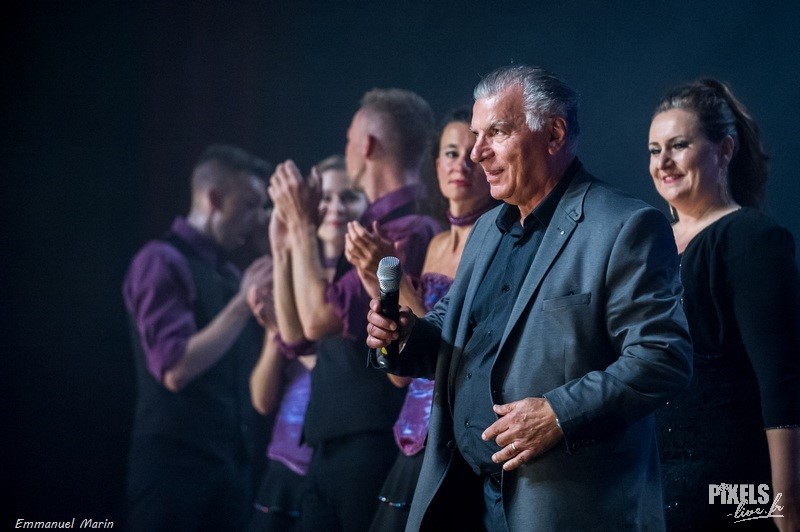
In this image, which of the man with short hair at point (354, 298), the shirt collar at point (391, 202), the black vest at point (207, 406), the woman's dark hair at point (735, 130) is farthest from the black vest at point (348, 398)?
the woman's dark hair at point (735, 130)

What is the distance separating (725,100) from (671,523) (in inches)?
49.6

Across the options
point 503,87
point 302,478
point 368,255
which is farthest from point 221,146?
point 503,87

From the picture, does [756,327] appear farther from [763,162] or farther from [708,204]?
[763,162]

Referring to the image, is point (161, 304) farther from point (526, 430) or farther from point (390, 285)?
point (526, 430)

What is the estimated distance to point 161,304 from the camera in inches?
134

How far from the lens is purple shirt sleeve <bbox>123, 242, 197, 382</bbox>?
132 inches

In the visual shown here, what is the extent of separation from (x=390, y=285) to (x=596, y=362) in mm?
455

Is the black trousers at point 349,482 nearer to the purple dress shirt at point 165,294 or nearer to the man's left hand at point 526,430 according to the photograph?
the purple dress shirt at point 165,294

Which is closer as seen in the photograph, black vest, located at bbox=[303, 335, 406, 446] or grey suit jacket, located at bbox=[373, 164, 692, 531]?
grey suit jacket, located at bbox=[373, 164, 692, 531]

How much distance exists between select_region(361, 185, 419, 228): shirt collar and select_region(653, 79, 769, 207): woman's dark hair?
39.9 inches

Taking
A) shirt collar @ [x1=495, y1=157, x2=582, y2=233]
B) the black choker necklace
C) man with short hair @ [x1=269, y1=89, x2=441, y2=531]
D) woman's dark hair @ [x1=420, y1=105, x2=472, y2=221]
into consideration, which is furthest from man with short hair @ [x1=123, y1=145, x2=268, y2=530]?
shirt collar @ [x1=495, y1=157, x2=582, y2=233]

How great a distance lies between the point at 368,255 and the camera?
2611 millimetres

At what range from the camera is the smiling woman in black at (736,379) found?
1992mm

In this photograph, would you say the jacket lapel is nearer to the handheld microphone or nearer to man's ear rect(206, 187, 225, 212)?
the handheld microphone
